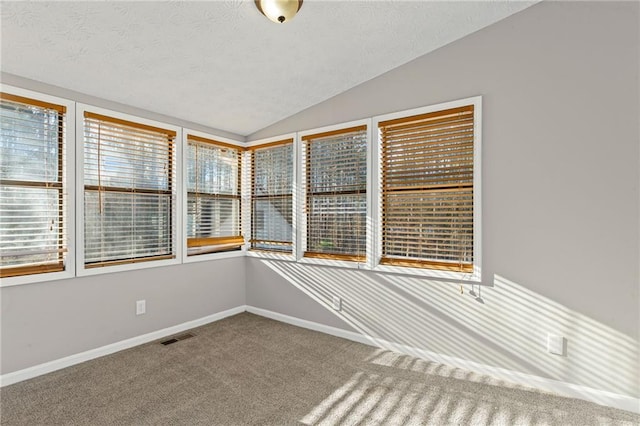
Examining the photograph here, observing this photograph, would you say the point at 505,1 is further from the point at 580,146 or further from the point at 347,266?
the point at 347,266

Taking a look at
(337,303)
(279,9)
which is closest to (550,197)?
(337,303)

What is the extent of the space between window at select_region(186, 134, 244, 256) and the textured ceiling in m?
0.65

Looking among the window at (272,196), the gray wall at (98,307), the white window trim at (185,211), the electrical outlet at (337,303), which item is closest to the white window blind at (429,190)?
the electrical outlet at (337,303)

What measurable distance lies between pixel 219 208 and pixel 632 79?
387 cm

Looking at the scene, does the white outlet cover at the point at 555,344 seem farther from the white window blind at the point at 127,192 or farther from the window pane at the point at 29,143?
the window pane at the point at 29,143

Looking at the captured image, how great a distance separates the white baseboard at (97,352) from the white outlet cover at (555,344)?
324 centimetres

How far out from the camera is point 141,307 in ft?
10.5

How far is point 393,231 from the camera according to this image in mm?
3105

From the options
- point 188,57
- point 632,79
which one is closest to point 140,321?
point 188,57

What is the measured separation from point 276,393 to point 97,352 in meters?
1.73

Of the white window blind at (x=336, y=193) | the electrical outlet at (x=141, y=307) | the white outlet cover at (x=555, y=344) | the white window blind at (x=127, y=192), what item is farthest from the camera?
the white window blind at (x=336, y=193)

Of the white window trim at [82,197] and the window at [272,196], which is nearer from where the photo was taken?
the white window trim at [82,197]

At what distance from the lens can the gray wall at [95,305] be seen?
2482 mm

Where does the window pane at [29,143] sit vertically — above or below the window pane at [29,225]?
above
